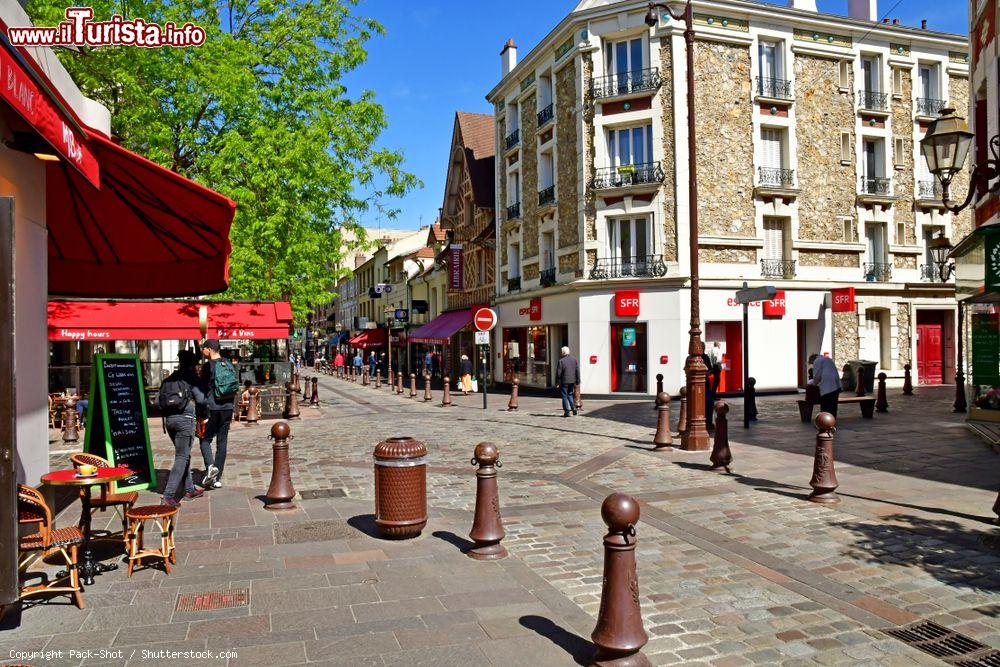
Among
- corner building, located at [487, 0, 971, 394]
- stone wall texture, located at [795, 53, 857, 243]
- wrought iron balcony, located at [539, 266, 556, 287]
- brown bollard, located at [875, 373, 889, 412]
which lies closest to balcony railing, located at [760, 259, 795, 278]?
corner building, located at [487, 0, 971, 394]

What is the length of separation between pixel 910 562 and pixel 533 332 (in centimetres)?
2360

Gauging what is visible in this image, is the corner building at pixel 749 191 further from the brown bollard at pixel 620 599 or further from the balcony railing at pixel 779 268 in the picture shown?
the brown bollard at pixel 620 599

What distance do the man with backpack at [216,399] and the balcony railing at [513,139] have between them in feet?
77.2

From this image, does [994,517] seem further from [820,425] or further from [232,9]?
[232,9]

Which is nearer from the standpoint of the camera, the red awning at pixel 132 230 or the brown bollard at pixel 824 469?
the red awning at pixel 132 230

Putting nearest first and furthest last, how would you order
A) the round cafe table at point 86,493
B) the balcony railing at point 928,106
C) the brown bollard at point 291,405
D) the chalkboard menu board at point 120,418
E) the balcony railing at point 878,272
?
1. the round cafe table at point 86,493
2. the chalkboard menu board at point 120,418
3. the brown bollard at point 291,405
4. the balcony railing at point 878,272
5. the balcony railing at point 928,106

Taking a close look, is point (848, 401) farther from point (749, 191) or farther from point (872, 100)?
point (872, 100)

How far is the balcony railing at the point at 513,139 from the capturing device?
3022 centimetres

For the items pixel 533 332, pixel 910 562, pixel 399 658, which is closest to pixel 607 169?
pixel 533 332

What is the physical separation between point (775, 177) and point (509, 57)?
14.5m

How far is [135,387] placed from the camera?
7.96m

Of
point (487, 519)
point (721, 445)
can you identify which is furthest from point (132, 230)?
point (721, 445)

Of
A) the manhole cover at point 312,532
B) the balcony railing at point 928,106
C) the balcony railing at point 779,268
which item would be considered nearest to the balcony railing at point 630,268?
the balcony railing at point 779,268

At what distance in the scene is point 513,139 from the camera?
101 ft
